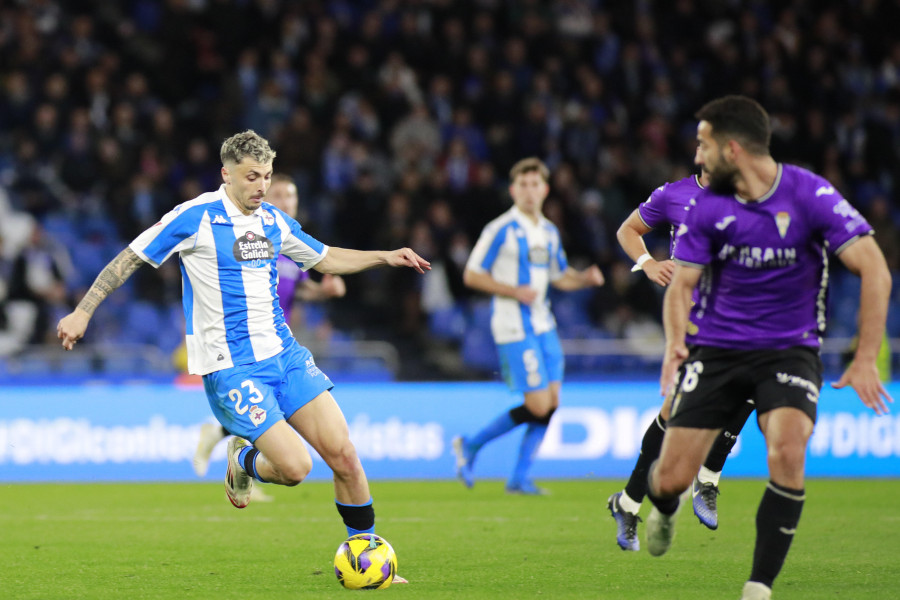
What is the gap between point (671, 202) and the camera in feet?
23.7

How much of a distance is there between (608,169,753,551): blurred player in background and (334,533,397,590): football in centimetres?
159

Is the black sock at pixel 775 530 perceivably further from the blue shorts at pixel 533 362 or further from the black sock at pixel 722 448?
the blue shorts at pixel 533 362

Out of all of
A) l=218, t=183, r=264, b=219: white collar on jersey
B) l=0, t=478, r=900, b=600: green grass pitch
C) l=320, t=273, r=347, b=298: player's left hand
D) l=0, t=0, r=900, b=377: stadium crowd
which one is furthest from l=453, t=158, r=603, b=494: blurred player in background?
l=218, t=183, r=264, b=219: white collar on jersey

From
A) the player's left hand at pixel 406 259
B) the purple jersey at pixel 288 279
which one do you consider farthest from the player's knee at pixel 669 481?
the purple jersey at pixel 288 279

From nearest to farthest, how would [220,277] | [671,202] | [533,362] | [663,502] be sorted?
[663,502] < [220,277] < [671,202] < [533,362]

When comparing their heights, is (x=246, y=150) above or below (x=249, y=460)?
above

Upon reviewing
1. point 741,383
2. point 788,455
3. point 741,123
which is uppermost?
point 741,123

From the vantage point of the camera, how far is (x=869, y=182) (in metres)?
18.6

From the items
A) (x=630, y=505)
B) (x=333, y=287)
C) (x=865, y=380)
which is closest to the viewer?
(x=865, y=380)

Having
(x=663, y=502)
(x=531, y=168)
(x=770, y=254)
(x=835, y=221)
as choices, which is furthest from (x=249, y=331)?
(x=531, y=168)

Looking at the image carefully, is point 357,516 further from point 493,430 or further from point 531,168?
point 531,168

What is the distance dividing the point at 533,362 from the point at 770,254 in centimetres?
571

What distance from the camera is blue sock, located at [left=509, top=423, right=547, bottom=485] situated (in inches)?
429

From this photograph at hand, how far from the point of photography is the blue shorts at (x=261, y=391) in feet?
20.5
